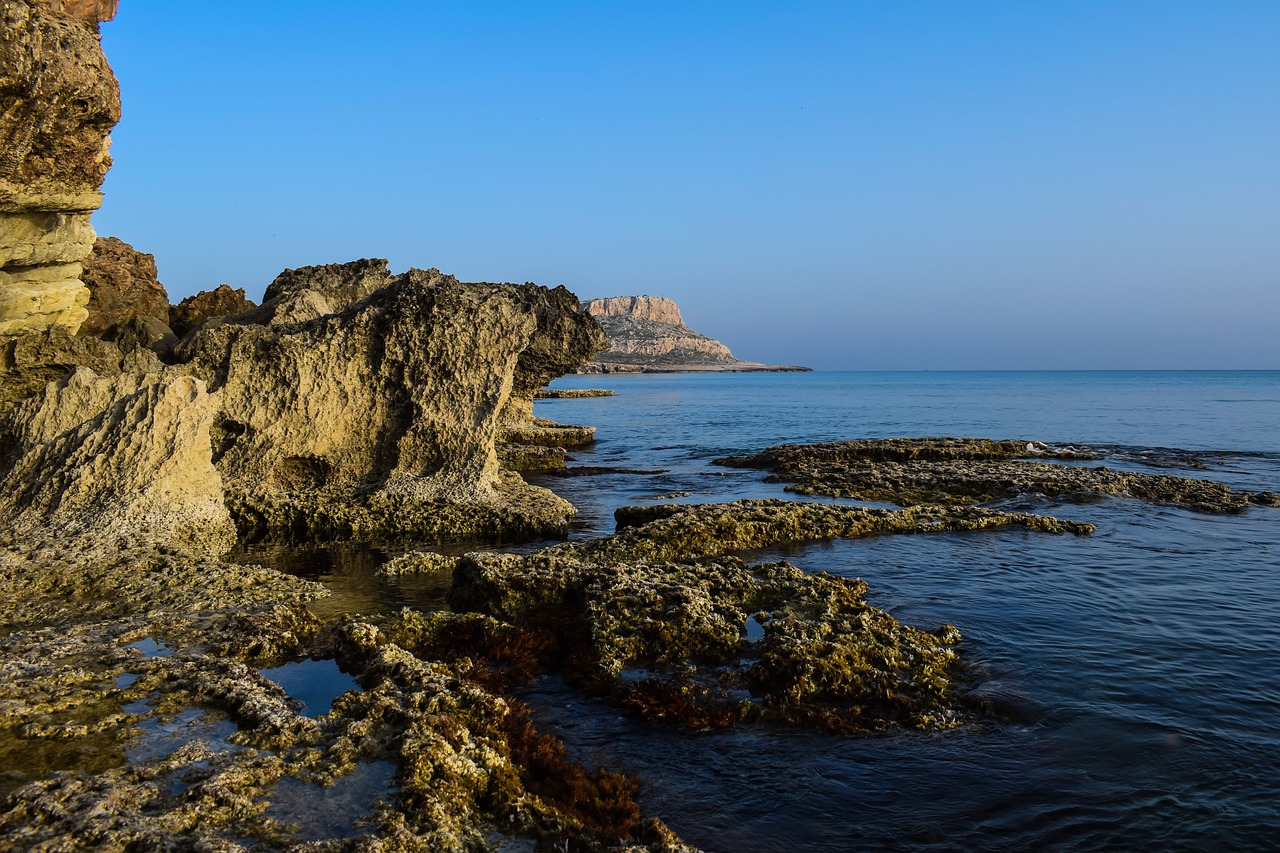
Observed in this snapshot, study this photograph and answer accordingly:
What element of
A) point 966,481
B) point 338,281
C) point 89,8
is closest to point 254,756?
point 89,8

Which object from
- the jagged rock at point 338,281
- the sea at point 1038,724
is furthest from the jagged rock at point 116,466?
the jagged rock at point 338,281

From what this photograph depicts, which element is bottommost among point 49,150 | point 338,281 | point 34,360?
point 34,360

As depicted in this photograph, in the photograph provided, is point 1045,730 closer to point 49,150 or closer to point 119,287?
point 49,150

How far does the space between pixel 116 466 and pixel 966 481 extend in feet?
65.0

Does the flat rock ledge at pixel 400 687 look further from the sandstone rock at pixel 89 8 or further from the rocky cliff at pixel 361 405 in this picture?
the sandstone rock at pixel 89 8

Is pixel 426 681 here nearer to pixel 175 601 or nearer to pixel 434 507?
pixel 175 601

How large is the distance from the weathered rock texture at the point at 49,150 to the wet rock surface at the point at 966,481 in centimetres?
1791

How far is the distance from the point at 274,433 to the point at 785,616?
11.3 meters

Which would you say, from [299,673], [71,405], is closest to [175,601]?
[299,673]

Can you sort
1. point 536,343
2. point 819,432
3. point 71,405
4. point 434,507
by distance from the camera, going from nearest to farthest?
point 71,405, point 434,507, point 536,343, point 819,432

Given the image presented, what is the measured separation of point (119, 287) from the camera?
24359 millimetres

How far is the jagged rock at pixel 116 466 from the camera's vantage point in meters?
12.5

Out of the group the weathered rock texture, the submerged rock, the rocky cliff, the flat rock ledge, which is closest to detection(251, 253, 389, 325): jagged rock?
the rocky cliff

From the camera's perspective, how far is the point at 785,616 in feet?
33.3
